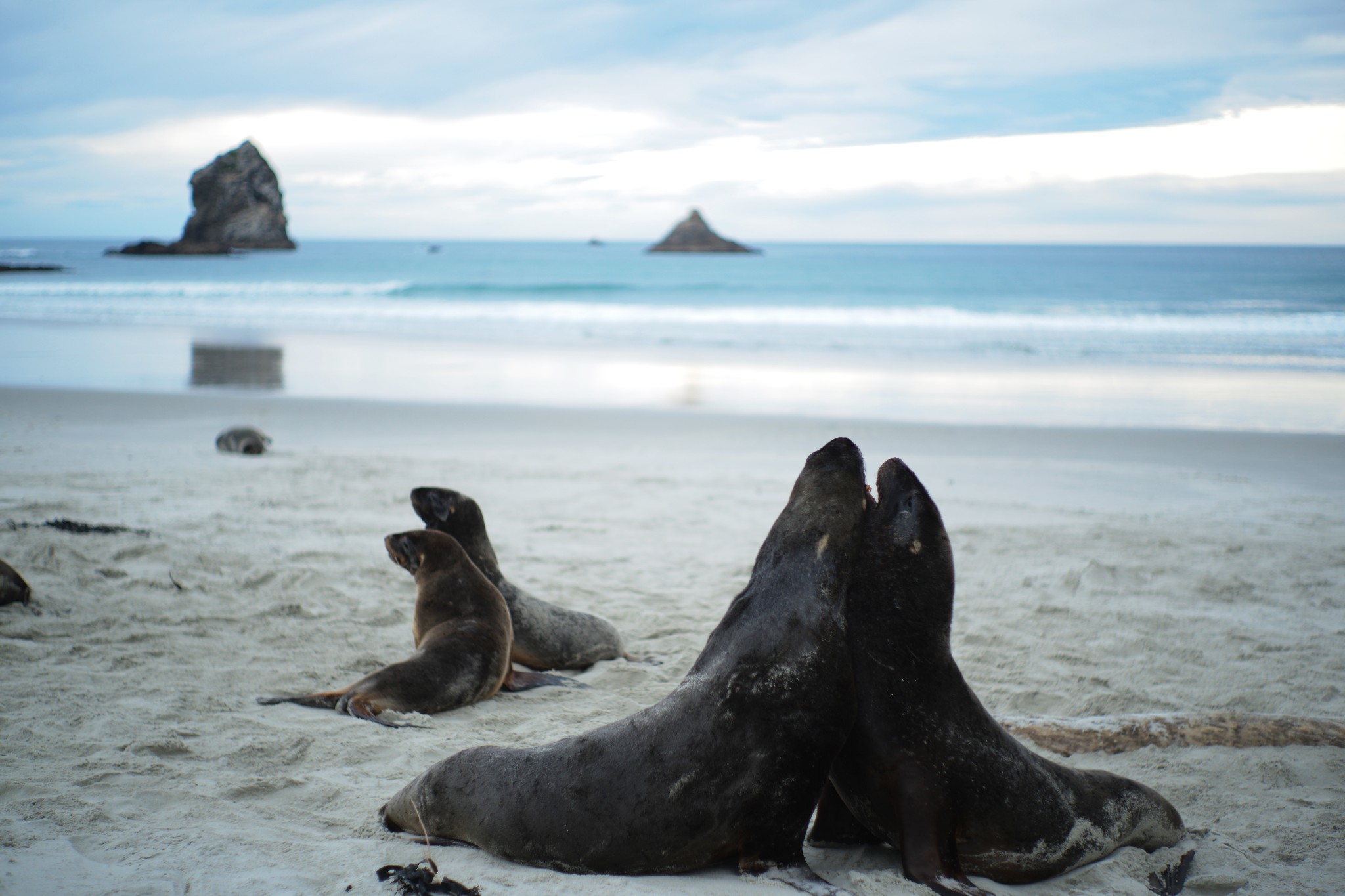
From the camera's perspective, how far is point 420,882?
2.42 m

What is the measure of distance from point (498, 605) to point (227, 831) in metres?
1.85

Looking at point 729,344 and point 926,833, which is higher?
point 729,344

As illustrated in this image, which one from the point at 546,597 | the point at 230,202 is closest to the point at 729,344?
the point at 546,597

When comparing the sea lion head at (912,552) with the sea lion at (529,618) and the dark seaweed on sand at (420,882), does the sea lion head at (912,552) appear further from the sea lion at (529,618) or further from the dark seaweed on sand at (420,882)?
the sea lion at (529,618)

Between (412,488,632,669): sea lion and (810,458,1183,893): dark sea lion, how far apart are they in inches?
83.2

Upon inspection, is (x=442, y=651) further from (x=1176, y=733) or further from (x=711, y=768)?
(x=1176, y=733)

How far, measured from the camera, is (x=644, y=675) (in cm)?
459

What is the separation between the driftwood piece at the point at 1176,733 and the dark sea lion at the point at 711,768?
5.04 feet

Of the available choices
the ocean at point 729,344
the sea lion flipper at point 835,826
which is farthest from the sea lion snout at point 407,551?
the ocean at point 729,344

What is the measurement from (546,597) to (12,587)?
282 cm

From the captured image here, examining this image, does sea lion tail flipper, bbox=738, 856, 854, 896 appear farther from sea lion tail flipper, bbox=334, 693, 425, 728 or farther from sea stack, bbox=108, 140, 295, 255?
sea stack, bbox=108, 140, 295, 255

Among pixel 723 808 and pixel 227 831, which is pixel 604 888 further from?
pixel 227 831

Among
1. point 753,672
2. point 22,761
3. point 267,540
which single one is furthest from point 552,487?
point 753,672

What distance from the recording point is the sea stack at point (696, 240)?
9894 centimetres
